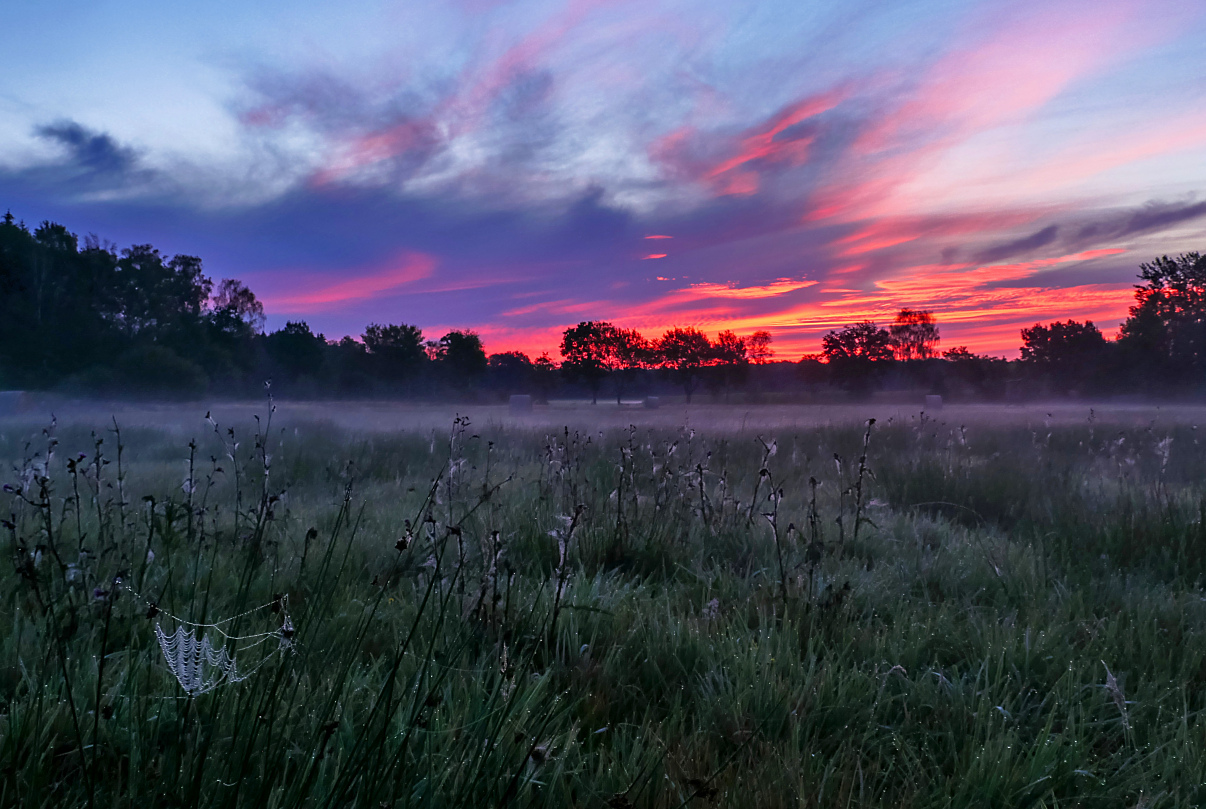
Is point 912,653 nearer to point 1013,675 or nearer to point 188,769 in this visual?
point 1013,675

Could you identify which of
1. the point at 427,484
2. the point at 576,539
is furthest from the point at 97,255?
the point at 576,539

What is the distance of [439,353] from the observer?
71875 mm

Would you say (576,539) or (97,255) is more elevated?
(97,255)

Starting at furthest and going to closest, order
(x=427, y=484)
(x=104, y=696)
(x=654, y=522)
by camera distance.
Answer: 1. (x=427, y=484)
2. (x=654, y=522)
3. (x=104, y=696)

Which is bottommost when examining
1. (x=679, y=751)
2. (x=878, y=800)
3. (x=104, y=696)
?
(x=878, y=800)

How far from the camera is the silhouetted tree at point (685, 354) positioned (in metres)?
75.1

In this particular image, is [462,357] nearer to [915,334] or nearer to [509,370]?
[509,370]

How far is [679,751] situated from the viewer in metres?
1.66

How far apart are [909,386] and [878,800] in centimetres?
7026

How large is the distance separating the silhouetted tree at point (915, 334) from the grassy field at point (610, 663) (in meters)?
73.1

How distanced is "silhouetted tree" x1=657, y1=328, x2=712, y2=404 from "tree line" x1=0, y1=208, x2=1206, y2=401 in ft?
0.62

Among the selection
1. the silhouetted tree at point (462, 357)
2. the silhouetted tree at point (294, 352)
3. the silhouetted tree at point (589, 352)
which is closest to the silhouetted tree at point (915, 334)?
the silhouetted tree at point (589, 352)

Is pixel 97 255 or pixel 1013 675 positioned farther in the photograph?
pixel 97 255

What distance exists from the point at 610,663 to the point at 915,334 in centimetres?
8334
